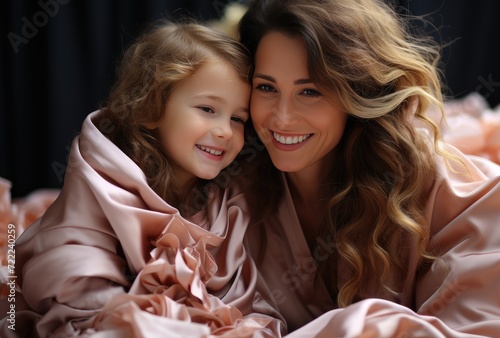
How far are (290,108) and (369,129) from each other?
220 mm

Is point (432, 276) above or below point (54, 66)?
below

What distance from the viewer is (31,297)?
4.39 feet

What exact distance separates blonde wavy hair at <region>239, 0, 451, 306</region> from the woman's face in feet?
0.11

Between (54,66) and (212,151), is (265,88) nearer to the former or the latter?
(212,151)

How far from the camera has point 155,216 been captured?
1.40 meters

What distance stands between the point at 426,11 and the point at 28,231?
78.9 inches

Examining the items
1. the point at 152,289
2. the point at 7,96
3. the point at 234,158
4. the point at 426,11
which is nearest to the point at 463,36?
the point at 426,11

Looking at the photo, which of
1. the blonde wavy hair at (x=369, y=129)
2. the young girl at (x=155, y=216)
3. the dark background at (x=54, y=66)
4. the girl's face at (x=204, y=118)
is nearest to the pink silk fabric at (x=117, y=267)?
the young girl at (x=155, y=216)

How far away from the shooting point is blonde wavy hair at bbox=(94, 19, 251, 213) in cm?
152

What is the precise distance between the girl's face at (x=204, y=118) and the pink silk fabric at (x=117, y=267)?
0.15 m

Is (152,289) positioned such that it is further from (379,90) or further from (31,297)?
(379,90)

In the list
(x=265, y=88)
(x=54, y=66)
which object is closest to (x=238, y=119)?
(x=265, y=88)

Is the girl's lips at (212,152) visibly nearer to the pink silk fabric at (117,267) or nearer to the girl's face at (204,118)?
the girl's face at (204,118)

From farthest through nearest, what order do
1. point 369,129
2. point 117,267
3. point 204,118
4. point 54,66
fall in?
point 54,66 → point 369,129 → point 204,118 → point 117,267
